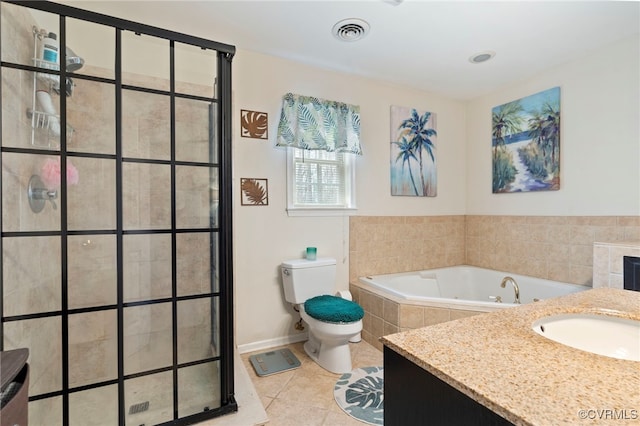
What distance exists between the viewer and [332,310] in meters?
2.15

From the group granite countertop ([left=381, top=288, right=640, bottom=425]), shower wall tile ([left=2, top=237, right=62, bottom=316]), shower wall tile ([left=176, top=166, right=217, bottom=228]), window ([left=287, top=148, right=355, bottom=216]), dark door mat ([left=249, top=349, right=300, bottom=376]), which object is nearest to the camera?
granite countertop ([left=381, top=288, right=640, bottom=425])

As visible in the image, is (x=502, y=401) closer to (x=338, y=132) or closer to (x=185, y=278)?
(x=185, y=278)

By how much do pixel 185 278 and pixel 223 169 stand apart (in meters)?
0.63

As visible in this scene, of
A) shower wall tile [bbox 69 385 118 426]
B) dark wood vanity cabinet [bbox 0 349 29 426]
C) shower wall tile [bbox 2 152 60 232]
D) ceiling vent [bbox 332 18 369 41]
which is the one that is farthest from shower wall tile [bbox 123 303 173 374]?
ceiling vent [bbox 332 18 369 41]

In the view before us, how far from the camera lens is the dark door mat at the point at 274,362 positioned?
217 cm

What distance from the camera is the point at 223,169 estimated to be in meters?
1.64

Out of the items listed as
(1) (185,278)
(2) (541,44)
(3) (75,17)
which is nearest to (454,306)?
(1) (185,278)

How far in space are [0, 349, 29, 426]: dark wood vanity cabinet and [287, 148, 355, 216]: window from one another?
1.92m

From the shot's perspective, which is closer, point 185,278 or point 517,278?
point 185,278

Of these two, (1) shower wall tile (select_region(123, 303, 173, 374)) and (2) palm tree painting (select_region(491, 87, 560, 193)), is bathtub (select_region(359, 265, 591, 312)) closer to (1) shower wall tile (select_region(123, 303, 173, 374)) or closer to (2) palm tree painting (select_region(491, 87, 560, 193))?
(2) palm tree painting (select_region(491, 87, 560, 193))

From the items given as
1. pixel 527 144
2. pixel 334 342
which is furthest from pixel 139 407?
pixel 527 144

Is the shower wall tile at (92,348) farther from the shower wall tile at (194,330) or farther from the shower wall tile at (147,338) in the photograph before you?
the shower wall tile at (194,330)

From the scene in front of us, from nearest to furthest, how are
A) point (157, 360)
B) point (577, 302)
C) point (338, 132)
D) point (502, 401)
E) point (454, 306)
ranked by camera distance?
point (502, 401)
point (577, 302)
point (157, 360)
point (454, 306)
point (338, 132)

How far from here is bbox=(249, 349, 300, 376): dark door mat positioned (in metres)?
2.17
